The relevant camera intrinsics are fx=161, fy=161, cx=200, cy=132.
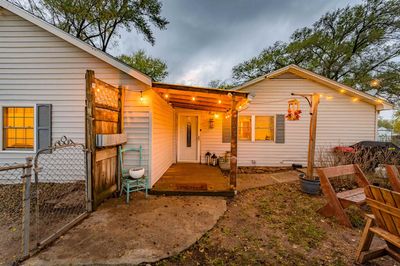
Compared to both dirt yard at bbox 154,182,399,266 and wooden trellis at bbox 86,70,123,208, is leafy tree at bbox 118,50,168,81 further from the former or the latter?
dirt yard at bbox 154,182,399,266

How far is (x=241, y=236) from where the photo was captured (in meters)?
2.55

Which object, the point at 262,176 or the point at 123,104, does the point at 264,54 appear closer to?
the point at 262,176

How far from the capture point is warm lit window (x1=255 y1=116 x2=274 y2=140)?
7.19 meters

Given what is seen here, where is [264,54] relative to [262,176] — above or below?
above

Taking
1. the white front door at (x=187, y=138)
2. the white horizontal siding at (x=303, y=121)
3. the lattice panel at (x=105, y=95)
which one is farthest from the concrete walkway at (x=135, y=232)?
the white horizontal siding at (x=303, y=121)

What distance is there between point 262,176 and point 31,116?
7519mm

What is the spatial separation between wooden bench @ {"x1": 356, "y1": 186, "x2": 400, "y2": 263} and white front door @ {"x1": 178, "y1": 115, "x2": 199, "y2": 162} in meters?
5.92

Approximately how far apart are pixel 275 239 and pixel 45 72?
6.58 m

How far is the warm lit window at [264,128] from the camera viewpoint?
23.6 feet

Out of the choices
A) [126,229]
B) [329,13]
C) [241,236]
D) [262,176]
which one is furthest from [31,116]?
[329,13]

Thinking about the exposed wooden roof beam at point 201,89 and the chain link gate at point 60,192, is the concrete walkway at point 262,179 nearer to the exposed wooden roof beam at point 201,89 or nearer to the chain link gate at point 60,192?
the exposed wooden roof beam at point 201,89

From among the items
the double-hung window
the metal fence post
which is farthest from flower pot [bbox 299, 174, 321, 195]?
the metal fence post

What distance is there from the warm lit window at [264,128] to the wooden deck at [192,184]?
9.58 ft

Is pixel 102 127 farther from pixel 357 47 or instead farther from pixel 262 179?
pixel 357 47
